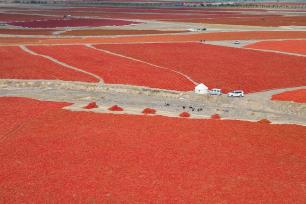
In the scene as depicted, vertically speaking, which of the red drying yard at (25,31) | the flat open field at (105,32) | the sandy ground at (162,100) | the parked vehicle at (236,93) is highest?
the parked vehicle at (236,93)

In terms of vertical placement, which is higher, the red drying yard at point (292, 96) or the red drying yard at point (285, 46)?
the red drying yard at point (292, 96)

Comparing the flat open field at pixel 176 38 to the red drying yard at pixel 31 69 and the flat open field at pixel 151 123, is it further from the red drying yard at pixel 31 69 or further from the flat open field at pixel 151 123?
the red drying yard at pixel 31 69

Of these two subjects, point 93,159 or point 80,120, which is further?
point 80,120

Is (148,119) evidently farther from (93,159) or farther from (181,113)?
(93,159)

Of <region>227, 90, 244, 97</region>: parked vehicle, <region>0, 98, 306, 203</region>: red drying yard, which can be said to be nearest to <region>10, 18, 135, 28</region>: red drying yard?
<region>227, 90, 244, 97</region>: parked vehicle

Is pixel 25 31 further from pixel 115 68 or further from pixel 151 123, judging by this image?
pixel 151 123

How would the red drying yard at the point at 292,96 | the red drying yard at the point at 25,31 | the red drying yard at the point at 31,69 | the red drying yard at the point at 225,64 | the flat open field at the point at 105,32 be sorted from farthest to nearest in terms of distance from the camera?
the red drying yard at the point at 25,31, the flat open field at the point at 105,32, the red drying yard at the point at 31,69, the red drying yard at the point at 225,64, the red drying yard at the point at 292,96

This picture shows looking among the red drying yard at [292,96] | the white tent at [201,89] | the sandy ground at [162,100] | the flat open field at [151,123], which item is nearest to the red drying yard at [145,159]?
the flat open field at [151,123]

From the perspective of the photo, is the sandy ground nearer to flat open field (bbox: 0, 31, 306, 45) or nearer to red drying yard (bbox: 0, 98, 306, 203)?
red drying yard (bbox: 0, 98, 306, 203)

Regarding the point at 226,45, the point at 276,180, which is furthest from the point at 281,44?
the point at 276,180
